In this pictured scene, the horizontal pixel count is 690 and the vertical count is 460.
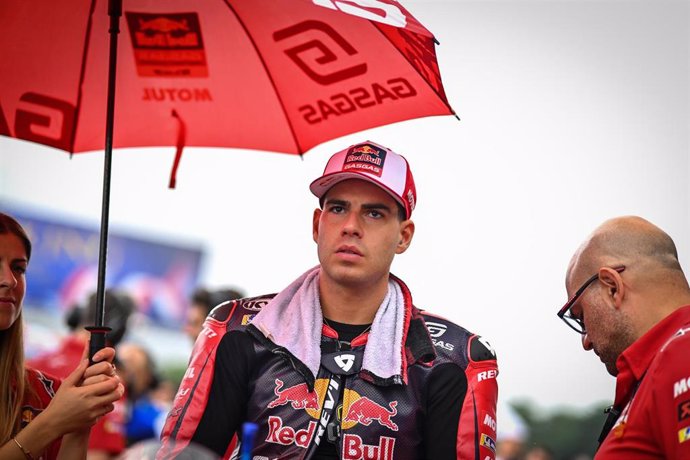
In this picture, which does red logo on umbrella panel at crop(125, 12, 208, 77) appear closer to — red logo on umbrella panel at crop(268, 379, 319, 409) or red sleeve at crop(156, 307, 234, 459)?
red sleeve at crop(156, 307, 234, 459)

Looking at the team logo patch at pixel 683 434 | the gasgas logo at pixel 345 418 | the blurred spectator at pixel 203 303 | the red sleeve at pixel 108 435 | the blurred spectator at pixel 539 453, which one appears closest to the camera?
the team logo patch at pixel 683 434

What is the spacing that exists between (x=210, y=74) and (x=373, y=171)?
739 mm

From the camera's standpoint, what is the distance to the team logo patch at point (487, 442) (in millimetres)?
2863

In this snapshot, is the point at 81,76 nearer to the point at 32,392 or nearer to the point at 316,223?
the point at 316,223

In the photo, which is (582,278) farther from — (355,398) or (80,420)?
(80,420)

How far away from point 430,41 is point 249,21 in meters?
0.61

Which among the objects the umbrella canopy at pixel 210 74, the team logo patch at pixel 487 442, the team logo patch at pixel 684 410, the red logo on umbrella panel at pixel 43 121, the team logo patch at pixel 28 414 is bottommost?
the team logo patch at pixel 28 414

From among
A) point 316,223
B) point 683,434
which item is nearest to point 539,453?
point 316,223

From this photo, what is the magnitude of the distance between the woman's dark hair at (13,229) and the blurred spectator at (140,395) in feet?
6.77

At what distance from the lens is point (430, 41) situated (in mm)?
3113

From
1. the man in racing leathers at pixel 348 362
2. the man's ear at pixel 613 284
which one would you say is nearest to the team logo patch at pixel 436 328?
the man in racing leathers at pixel 348 362

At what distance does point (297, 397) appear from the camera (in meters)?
2.88

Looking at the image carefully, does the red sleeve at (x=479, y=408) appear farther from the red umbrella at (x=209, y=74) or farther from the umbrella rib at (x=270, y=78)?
the umbrella rib at (x=270, y=78)

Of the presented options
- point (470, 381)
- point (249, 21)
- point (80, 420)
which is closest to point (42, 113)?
point (249, 21)
